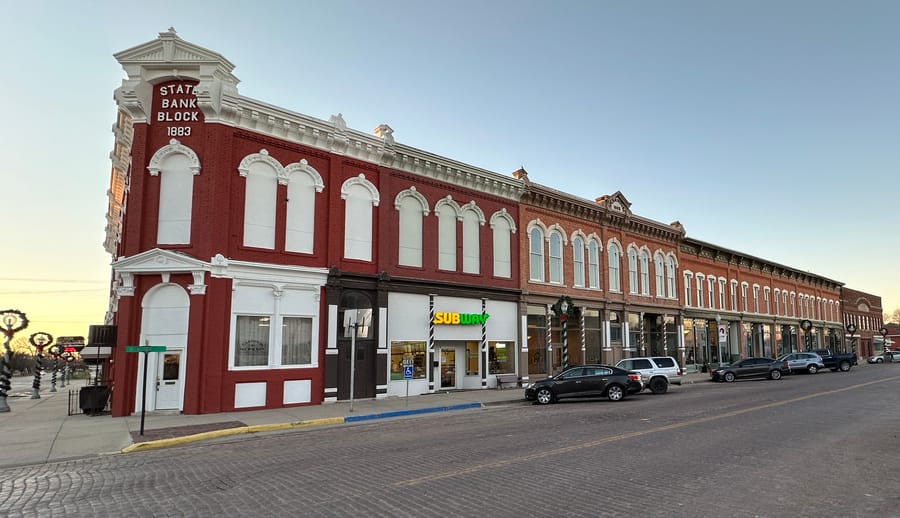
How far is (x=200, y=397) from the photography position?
17.2 metres

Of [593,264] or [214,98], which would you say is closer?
[214,98]

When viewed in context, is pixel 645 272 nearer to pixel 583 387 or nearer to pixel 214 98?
pixel 583 387

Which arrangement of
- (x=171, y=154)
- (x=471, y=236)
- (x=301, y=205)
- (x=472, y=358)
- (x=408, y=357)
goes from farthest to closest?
(x=471, y=236), (x=472, y=358), (x=408, y=357), (x=301, y=205), (x=171, y=154)

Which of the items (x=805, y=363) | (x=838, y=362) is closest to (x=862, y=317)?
(x=838, y=362)

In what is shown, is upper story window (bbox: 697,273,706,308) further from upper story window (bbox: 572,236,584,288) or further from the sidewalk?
the sidewalk

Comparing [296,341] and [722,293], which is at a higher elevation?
[722,293]

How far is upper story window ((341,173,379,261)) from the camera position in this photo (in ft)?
70.6

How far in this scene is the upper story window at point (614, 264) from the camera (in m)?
33.5

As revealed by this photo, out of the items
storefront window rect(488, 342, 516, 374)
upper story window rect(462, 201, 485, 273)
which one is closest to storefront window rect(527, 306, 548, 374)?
storefront window rect(488, 342, 516, 374)

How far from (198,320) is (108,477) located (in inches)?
354

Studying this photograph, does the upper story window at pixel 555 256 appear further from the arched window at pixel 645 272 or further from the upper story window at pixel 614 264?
the arched window at pixel 645 272

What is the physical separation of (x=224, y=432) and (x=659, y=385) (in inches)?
721

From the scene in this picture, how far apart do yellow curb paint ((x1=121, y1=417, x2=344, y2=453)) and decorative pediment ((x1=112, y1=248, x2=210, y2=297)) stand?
5.63 metres

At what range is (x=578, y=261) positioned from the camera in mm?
31406
